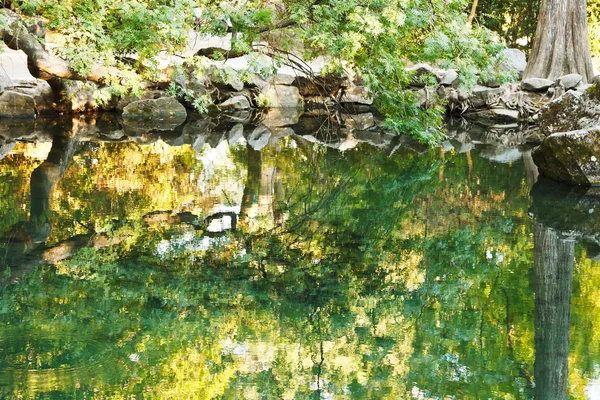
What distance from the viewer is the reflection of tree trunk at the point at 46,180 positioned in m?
7.75

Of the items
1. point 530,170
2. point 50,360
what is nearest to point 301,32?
point 530,170

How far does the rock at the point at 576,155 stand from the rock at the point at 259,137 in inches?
192

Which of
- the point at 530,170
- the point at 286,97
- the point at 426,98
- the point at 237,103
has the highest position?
the point at 286,97

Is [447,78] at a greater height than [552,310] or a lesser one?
greater

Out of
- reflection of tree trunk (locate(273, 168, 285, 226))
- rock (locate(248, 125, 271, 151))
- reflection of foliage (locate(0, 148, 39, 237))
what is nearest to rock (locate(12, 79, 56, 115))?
rock (locate(248, 125, 271, 151))

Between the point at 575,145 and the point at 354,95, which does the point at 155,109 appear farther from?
the point at 575,145

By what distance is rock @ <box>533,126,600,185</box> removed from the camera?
1039 cm

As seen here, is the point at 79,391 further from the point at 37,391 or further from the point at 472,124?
the point at 472,124

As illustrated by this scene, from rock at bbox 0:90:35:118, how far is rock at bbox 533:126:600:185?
1037 centimetres

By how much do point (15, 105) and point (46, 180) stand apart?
6.87m

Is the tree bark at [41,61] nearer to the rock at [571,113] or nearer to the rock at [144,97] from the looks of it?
the rock at [144,97]

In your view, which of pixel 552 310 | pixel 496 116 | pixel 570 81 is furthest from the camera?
pixel 496 116

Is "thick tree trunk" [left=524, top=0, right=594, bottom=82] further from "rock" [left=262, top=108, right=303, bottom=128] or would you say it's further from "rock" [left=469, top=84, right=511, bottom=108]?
"rock" [left=262, top=108, right=303, bottom=128]

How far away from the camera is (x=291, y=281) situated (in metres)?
6.25
